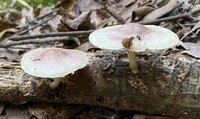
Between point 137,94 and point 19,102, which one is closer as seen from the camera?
point 137,94

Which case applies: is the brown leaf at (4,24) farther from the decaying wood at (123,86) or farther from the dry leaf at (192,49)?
the dry leaf at (192,49)

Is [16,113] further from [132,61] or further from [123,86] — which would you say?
[132,61]

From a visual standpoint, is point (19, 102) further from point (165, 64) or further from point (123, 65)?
point (165, 64)

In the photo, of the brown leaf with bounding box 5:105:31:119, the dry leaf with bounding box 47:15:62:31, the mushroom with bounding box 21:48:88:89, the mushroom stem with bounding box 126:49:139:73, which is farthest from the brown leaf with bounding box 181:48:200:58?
the dry leaf with bounding box 47:15:62:31

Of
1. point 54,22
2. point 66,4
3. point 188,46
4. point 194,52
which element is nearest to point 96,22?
point 54,22

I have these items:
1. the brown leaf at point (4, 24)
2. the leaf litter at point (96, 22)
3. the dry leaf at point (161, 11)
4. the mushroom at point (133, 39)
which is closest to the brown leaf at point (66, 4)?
the leaf litter at point (96, 22)

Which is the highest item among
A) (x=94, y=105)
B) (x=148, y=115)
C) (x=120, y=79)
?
(x=120, y=79)

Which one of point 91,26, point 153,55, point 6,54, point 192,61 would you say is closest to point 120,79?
point 153,55
